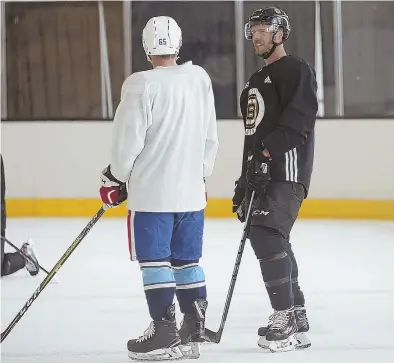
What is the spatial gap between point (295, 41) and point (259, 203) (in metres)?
4.50

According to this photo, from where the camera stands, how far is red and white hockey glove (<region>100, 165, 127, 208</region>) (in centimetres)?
291

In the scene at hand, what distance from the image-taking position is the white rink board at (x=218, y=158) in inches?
288

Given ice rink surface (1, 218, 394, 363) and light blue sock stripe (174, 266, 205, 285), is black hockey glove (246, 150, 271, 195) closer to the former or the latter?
light blue sock stripe (174, 266, 205, 285)

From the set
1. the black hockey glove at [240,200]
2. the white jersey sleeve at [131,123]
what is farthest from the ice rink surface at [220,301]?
the white jersey sleeve at [131,123]

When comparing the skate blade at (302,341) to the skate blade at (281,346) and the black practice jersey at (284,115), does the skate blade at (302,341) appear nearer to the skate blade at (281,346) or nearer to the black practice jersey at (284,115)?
the skate blade at (281,346)

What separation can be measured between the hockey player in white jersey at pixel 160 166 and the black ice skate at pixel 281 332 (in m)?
0.24

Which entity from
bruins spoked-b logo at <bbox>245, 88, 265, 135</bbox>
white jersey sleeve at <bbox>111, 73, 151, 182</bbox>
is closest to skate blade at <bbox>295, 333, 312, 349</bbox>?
bruins spoked-b logo at <bbox>245, 88, 265, 135</bbox>

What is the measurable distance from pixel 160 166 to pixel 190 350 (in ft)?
1.87

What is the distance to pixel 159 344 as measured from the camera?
289 centimetres

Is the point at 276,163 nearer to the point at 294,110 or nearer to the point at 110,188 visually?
the point at 294,110

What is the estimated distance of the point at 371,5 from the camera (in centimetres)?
734

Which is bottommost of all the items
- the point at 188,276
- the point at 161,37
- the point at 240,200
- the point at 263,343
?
the point at 263,343

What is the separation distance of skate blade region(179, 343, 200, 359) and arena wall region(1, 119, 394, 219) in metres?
4.32

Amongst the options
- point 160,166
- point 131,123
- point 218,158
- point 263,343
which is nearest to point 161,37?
point 131,123
